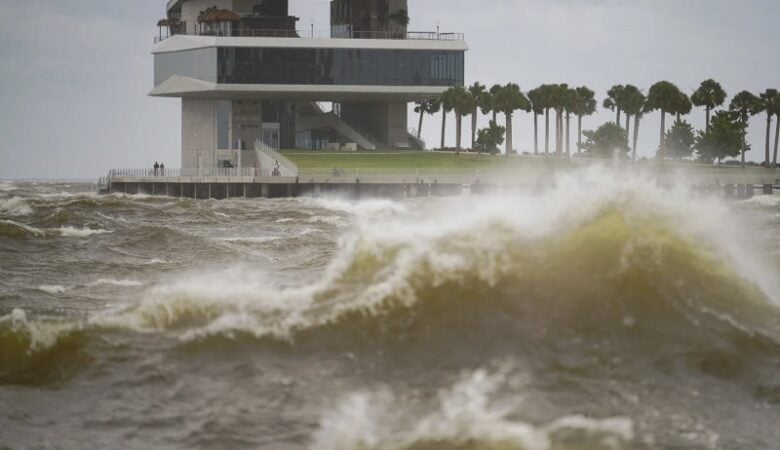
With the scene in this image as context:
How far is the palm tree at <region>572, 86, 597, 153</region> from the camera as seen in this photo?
12256 cm

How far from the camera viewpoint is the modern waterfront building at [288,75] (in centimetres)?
10512

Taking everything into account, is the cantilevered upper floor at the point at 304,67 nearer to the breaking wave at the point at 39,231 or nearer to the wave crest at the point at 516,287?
the breaking wave at the point at 39,231

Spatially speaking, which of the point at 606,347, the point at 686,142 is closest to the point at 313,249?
the point at 606,347

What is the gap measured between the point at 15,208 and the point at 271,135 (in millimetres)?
56714

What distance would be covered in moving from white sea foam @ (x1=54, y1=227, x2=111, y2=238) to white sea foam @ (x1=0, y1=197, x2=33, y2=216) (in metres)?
10.9

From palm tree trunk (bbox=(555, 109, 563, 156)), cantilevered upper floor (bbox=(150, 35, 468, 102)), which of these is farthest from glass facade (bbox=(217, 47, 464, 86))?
palm tree trunk (bbox=(555, 109, 563, 156))

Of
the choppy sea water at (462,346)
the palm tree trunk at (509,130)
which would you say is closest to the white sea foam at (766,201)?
the palm tree trunk at (509,130)

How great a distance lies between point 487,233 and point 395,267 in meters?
1.17

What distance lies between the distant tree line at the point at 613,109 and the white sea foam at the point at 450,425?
9894cm

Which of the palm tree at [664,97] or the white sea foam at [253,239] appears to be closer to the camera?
the white sea foam at [253,239]

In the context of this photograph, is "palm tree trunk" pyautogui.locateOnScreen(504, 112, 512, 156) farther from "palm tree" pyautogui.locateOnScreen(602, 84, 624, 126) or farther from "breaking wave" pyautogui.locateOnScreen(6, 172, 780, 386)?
"breaking wave" pyautogui.locateOnScreen(6, 172, 780, 386)

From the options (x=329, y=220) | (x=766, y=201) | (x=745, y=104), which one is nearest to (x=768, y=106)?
(x=745, y=104)

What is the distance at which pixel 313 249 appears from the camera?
30.6m

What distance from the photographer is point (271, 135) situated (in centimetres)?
10969
